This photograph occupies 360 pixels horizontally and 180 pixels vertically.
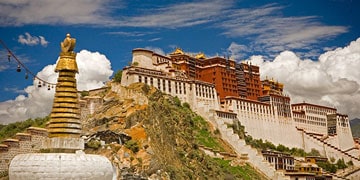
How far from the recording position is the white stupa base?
A: 13438 mm

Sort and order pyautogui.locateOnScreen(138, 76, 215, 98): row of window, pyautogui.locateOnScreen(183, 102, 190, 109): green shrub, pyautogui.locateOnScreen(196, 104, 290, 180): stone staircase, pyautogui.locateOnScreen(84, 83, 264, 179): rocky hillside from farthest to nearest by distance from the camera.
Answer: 1. pyautogui.locateOnScreen(183, 102, 190, 109): green shrub
2. pyautogui.locateOnScreen(138, 76, 215, 98): row of window
3. pyautogui.locateOnScreen(196, 104, 290, 180): stone staircase
4. pyautogui.locateOnScreen(84, 83, 264, 179): rocky hillside

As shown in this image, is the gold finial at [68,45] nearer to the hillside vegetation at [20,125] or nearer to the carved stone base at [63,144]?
the carved stone base at [63,144]

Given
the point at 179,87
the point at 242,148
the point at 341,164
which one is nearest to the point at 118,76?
the point at 179,87

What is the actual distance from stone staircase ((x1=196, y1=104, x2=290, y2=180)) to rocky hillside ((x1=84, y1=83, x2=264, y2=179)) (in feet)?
3.28

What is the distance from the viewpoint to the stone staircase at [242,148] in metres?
58.5

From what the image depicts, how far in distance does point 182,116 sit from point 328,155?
3197 cm

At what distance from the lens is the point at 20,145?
3931cm

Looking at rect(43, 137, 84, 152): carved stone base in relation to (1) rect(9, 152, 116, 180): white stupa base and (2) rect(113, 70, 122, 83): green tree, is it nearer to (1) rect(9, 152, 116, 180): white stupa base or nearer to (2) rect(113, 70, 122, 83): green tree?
(1) rect(9, 152, 116, 180): white stupa base

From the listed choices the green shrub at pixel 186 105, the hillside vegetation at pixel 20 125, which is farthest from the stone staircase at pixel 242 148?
the hillside vegetation at pixel 20 125

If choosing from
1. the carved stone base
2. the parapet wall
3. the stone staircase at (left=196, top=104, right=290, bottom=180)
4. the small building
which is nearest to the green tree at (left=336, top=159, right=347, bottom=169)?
the small building

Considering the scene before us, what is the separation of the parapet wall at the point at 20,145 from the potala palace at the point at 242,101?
787 inches

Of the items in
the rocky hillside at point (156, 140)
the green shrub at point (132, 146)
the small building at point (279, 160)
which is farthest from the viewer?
the small building at point (279, 160)

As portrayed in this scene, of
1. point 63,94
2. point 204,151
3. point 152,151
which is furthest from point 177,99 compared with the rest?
point 63,94

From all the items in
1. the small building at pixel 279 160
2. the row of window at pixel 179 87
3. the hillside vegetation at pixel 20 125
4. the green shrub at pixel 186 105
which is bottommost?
the small building at pixel 279 160
